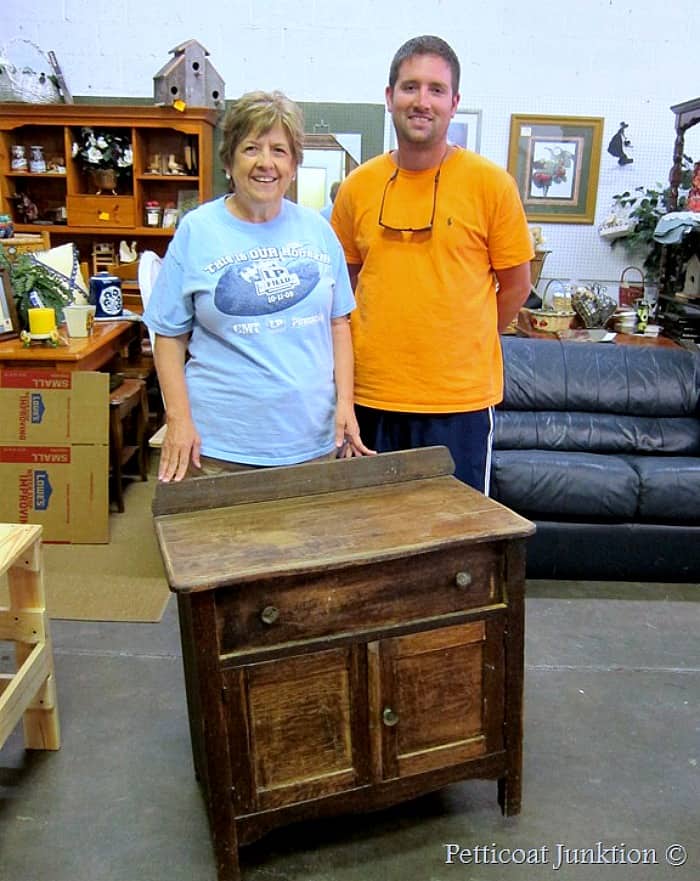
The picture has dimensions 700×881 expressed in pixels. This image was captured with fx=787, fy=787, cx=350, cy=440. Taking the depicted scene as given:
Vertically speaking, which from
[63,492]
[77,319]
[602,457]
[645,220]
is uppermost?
[645,220]

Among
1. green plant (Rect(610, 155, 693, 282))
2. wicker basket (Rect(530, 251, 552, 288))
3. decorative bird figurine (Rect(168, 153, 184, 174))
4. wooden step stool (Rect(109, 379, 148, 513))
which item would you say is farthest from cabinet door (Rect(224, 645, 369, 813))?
decorative bird figurine (Rect(168, 153, 184, 174))

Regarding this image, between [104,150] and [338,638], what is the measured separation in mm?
4065

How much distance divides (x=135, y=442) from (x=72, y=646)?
5.92 feet

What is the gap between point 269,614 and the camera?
4.87 feet

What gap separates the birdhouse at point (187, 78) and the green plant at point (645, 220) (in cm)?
250

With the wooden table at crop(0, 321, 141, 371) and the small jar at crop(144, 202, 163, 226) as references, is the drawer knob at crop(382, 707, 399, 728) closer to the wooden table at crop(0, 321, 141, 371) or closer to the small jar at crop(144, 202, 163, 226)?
the wooden table at crop(0, 321, 141, 371)

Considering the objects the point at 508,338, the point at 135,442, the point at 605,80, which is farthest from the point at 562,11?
the point at 135,442

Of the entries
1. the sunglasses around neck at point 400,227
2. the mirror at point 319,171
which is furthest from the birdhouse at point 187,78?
the sunglasses around neck at point 400,227

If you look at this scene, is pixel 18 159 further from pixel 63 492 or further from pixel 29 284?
pixel 63 492

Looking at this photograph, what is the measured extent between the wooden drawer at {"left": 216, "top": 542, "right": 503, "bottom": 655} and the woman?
352mm

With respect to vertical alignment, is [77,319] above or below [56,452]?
above

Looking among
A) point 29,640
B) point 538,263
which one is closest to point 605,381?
point 538,263

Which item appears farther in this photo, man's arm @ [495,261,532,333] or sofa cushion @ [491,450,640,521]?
sofa cushion @ [491,450,640,521]

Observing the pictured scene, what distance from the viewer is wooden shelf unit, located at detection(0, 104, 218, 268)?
4.58 metres
